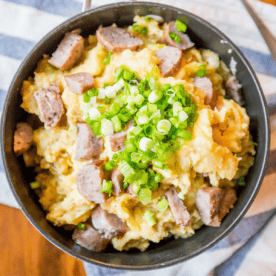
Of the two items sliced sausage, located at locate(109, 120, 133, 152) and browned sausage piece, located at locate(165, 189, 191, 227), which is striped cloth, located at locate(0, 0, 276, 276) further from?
sliced sausage, located at locate(109, 120, 133, 152)

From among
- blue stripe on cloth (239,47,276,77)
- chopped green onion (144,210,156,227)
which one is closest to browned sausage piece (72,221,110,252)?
chopped green onion (144,210,156,227)

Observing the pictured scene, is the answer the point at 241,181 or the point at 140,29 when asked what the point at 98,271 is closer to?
the point at 241,181

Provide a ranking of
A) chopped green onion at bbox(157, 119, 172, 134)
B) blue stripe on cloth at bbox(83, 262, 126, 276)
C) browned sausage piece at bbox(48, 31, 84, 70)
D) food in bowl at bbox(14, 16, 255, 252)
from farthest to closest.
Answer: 1. blue stripe on cloth at bbox(83, 262, 126, 276)
2. browned sausage piece at bbox(48, 31, 84, 70)
3. food in bowl at bbox(14, 16, 255, 252)
4. chopped green onion at bbox(157, 119, 172, 134)

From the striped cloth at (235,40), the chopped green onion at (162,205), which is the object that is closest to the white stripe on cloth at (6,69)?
the striped cloth at (235,40)

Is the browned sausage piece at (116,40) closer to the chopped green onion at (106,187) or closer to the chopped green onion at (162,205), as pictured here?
the chopped green onion at (106,187)

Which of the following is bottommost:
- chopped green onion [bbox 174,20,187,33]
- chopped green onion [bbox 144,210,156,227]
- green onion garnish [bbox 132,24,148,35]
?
chopped green onion [bbox 144,210,156,227]

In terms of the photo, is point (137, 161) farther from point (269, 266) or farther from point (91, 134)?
point (269, 266)

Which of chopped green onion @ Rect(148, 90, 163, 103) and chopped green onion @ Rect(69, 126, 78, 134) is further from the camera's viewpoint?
chopped green onion @ Rect(69, 126, 78, 134)
